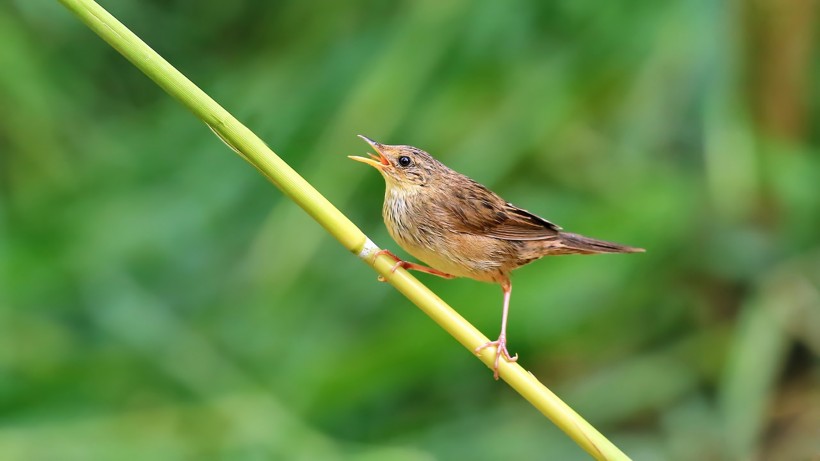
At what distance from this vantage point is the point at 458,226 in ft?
7.61

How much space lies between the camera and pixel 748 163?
3.34 meters

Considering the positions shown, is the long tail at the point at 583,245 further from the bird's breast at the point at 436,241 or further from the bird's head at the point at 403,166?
the bird's head at the point at 403,166

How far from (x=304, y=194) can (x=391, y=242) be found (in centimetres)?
181

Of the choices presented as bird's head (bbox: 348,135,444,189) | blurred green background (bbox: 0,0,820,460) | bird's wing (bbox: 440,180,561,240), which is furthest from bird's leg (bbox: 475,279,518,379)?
blurred green background (bbox: 0,0,820,460)

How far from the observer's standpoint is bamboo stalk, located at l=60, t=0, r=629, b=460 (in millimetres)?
1259

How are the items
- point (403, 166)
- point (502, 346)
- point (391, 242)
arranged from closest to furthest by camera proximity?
1. point (502, 346)
2. point (403, 166)
3. point (391, 242)

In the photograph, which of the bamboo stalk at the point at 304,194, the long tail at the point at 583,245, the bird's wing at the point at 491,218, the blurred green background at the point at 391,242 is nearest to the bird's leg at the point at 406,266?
the bamboo stalk at the point at 304,194

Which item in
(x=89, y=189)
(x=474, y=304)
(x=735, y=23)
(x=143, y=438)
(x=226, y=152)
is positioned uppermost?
(x=735, y=23)

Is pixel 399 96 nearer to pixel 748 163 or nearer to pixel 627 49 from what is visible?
pixel 627 49

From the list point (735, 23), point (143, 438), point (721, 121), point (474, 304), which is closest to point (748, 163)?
point (721, 121)

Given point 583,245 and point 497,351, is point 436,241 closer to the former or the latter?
point 583,245

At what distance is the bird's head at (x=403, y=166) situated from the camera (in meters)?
2.33

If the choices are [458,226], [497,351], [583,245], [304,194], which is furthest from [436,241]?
[304,194]

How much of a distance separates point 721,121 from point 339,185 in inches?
49.8
